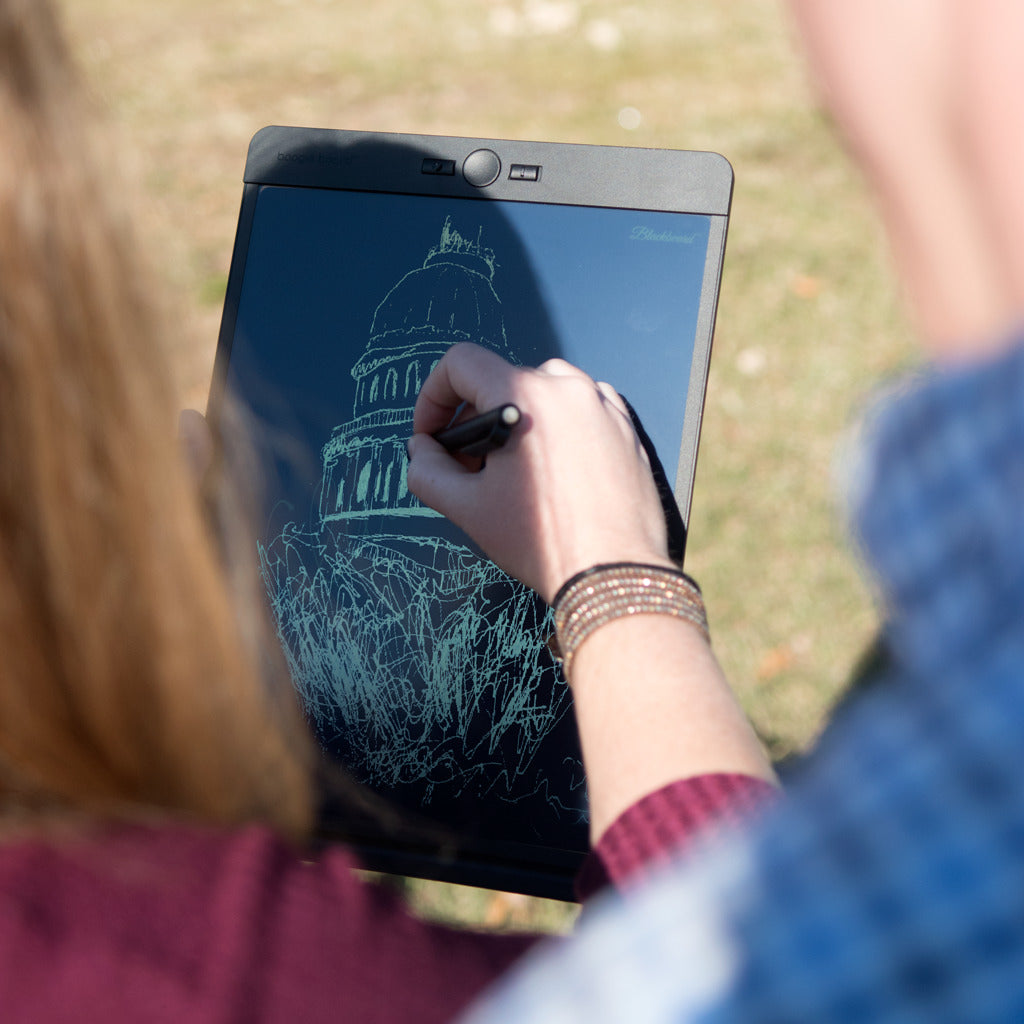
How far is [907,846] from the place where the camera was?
313 mm

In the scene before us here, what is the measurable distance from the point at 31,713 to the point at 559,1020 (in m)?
0.32

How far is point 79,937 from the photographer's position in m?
0.46

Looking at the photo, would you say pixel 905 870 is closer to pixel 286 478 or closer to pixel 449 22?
→ pixel 286 478

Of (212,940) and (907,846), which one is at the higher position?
(907,846)

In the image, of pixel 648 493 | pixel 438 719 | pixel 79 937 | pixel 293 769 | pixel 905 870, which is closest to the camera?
pixel 905 870

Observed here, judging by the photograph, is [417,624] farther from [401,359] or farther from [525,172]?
[525,172]

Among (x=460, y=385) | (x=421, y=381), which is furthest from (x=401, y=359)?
(x=460, y=385)

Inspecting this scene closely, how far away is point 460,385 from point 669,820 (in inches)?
17.7

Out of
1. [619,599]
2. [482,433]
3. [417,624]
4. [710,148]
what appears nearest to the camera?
[619,599]

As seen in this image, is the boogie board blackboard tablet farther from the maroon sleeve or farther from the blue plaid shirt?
the blue plaid shirt

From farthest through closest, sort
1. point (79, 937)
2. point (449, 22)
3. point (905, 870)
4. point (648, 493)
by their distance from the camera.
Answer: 1. point (449, 22)
2. point (648, 493)
3. point (79, 937)
4. point (905, 870)

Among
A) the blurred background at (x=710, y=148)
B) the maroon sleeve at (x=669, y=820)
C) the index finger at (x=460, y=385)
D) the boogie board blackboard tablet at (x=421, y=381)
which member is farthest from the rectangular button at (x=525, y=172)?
the blurred background at (x=710, y=148)

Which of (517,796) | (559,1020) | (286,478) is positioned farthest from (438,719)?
(559,1020)

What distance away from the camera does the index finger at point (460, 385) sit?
2.90 feet
